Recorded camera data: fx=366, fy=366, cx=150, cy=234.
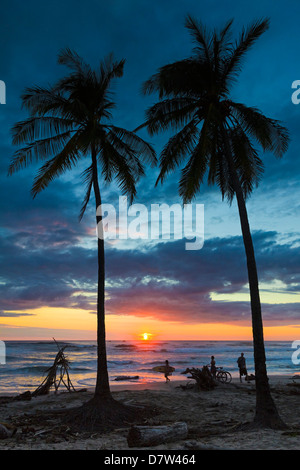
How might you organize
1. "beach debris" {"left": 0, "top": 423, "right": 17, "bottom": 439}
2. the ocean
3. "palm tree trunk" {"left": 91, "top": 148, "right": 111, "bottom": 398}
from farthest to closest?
the ocean → "palm tree trunk" {"left": 91, "top": 148, "right": 111, "bottom": 398} → "beach debris" {"left": 0, "top": 423, "right": 17, "bottom": 439}

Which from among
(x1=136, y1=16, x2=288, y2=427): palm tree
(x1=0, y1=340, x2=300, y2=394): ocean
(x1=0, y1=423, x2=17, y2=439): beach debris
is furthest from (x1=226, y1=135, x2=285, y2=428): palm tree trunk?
(x1=0, y1=340, x2=300, y2=394): ocean

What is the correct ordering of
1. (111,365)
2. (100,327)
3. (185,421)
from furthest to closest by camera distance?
1. (111,365)
2. (100,327)
3. (185,421)

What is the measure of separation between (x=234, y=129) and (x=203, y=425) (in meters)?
10.5

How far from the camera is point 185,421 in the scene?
42.0ft

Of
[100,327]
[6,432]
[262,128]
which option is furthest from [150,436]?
[262,128]

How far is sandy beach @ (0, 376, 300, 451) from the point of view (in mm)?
8969

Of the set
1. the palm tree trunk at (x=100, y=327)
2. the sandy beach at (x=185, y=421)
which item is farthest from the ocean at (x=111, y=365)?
the palm tree trunk at (x=100, y=327)

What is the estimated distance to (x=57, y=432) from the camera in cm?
1065

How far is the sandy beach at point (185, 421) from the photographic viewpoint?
353 inches

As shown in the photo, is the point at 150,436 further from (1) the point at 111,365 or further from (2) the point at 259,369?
(1) the point at 111,365

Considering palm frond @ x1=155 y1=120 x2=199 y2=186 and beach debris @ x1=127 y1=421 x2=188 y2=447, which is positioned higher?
palm frond @ x1=155 y1=120 x2=199 y2=186

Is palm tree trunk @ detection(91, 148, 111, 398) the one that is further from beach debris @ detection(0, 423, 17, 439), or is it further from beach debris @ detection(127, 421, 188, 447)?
beach debris @ detection(127, 421, 188, 447)

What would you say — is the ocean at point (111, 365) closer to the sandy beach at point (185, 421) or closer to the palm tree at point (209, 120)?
the sandy beach at point (185, 421)
